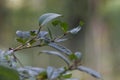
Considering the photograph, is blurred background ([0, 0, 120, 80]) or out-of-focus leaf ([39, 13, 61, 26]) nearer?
out-of-focus leaf ([39, 13, 61, 26])

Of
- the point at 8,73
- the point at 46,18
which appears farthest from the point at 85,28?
the point at 8,73

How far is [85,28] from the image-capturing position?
7.66 feet

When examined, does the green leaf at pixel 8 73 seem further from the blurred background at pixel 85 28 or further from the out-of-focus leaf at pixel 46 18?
the blurred background at pixel 85 28

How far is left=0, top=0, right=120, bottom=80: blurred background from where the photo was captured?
2248mm

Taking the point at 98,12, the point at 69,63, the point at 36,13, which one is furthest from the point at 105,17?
the point at 69,63

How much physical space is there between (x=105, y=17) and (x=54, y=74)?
6.10ft

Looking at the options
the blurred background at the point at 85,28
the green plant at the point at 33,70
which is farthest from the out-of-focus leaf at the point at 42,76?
the blurred background at the point at 85,28

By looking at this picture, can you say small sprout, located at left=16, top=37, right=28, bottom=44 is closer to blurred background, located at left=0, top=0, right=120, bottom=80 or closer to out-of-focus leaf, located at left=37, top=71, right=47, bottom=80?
out-of-focus leaf, located at left=37, top=71, right=47, bottom=80

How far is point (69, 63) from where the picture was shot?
1.59 feet

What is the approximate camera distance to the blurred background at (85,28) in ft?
7.38

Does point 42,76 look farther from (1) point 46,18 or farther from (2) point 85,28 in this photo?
(2) point 85,28

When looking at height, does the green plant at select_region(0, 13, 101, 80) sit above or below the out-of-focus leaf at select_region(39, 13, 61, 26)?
below

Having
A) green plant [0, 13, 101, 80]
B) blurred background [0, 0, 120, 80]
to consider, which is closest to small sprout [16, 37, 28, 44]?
green plant [0, 13, 101, 80]

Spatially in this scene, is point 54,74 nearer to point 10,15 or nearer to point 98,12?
point 98,12
